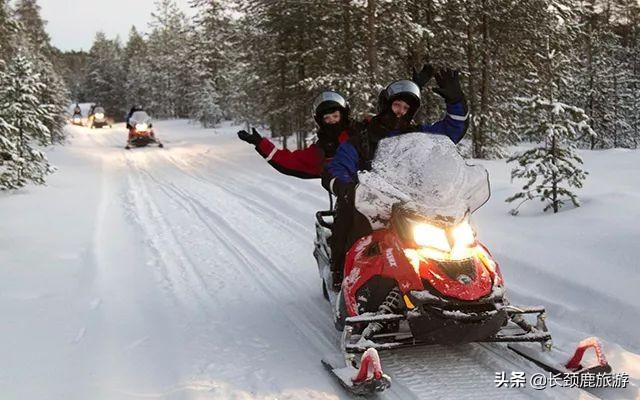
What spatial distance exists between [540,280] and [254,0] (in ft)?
52.0

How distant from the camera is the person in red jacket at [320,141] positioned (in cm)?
582

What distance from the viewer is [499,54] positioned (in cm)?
1986

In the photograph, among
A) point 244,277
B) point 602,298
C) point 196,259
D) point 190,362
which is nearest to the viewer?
point 190,362

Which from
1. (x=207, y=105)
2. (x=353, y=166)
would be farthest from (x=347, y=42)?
(x=207, y=105)

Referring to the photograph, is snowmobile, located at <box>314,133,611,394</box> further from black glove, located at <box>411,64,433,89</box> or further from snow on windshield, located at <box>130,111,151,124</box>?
snow on windshield, located at <box>130,111,151,124</box>

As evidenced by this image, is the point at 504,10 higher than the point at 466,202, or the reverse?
the point at 504,10

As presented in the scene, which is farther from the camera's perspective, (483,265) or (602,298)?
(602,298)

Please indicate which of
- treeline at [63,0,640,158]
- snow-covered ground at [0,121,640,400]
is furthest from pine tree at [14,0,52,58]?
snow-covered ground at [0,121,640,400]

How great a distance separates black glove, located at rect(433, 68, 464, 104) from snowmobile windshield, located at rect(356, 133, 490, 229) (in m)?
0.68

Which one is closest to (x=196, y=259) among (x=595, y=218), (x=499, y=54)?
(x=595, y=218)

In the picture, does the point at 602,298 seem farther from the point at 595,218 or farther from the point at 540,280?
the point at 595,218

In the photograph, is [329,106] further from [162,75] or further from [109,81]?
[109,81]

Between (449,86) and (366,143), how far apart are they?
92 cm

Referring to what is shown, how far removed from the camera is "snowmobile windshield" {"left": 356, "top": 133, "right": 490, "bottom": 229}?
14.3 ft
